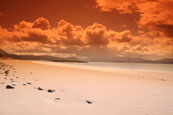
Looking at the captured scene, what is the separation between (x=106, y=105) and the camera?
4.87m

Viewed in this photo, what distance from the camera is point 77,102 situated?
502cm

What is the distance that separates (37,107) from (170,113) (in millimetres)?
3726

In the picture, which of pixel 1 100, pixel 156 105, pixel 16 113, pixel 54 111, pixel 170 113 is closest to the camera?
pixel 16 113

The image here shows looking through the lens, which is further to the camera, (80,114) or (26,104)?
(26,104)

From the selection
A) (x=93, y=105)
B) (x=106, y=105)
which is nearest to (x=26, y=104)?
(x=93, y=105)

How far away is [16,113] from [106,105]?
2.57 meters

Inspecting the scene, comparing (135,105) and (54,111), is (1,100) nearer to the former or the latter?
(54,111)

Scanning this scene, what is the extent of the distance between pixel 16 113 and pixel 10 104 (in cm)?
82

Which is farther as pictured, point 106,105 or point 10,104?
point 106,105

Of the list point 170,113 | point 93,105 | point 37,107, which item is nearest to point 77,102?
point 93,105

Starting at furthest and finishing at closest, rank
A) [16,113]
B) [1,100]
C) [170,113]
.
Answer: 1. [1,100]
2. [170,113]
3. [16,113]

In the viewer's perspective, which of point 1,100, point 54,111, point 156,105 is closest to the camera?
point 54,111

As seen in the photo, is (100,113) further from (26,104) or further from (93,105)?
(26,104)

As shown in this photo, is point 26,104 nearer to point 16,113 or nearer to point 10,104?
point 10,104
